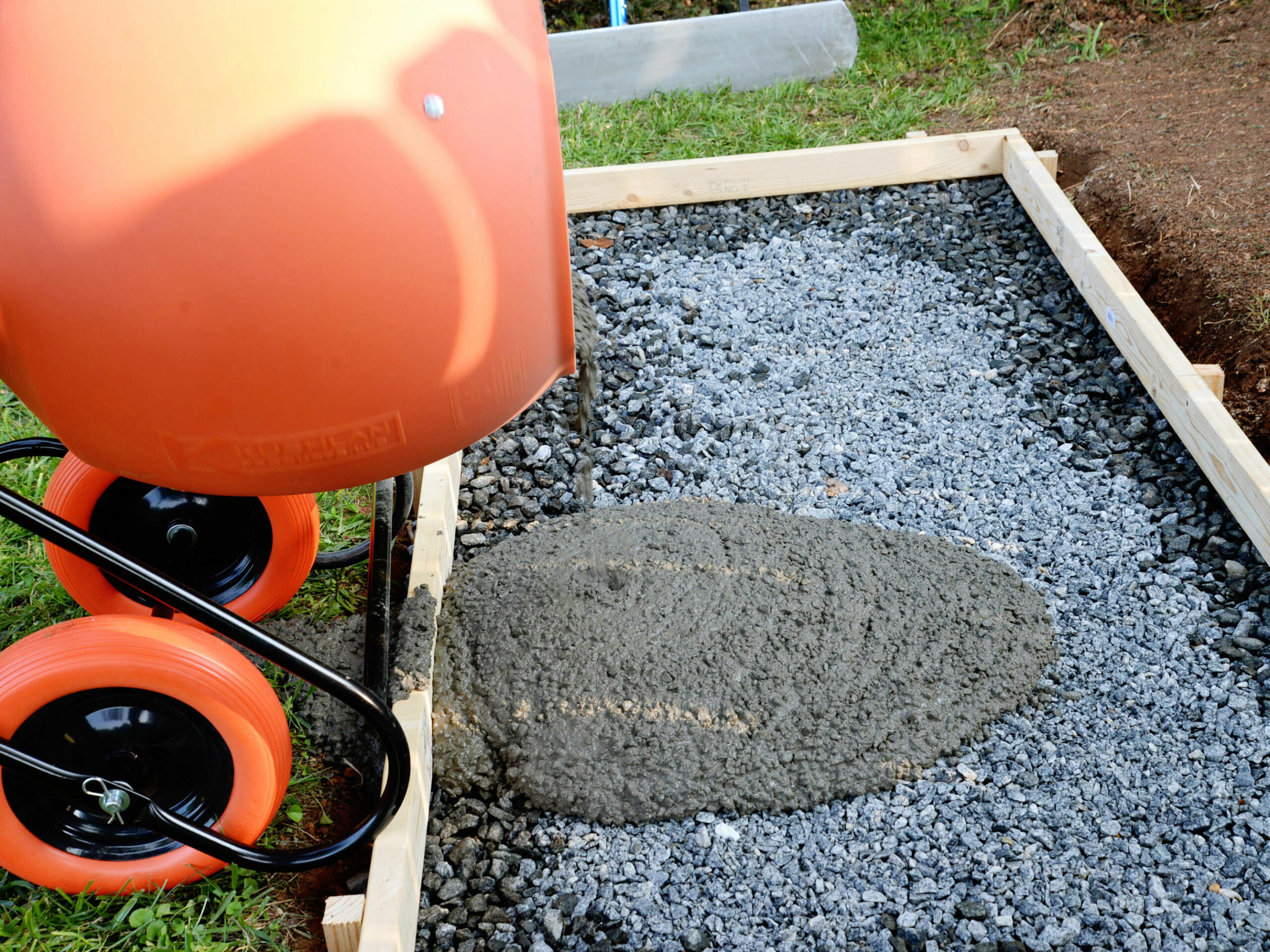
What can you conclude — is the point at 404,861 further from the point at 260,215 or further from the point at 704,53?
the point at 704,53

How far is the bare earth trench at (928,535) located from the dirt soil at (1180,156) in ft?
1.11

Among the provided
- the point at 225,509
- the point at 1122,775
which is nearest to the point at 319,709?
the point at 225,509

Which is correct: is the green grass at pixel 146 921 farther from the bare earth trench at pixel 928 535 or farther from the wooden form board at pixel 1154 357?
the wooden form board at pixel 1154 357

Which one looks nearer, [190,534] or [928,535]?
[190,534]

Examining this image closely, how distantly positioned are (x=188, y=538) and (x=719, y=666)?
43.5 inches

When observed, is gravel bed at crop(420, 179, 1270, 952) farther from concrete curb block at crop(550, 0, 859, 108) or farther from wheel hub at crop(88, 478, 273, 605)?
concrete curb block at crop(550, 0, 859, 108)

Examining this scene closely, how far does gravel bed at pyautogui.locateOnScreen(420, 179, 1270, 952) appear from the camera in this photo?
1727 mm

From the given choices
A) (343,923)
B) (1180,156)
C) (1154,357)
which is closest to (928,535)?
(1154,357)

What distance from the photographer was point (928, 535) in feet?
8.14

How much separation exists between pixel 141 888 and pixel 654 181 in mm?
2915

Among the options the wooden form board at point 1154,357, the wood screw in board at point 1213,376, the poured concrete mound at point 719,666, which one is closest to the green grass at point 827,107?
the wooden form board at point 1154,357

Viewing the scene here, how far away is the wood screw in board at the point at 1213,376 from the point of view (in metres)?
2.60

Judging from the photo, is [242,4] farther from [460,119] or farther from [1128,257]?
[1128,257]

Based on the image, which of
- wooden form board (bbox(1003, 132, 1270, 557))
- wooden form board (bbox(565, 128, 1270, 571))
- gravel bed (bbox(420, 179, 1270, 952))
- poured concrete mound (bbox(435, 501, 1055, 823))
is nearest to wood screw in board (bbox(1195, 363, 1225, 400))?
wooden form board (bbox(1003, 132, 1270, 557))
